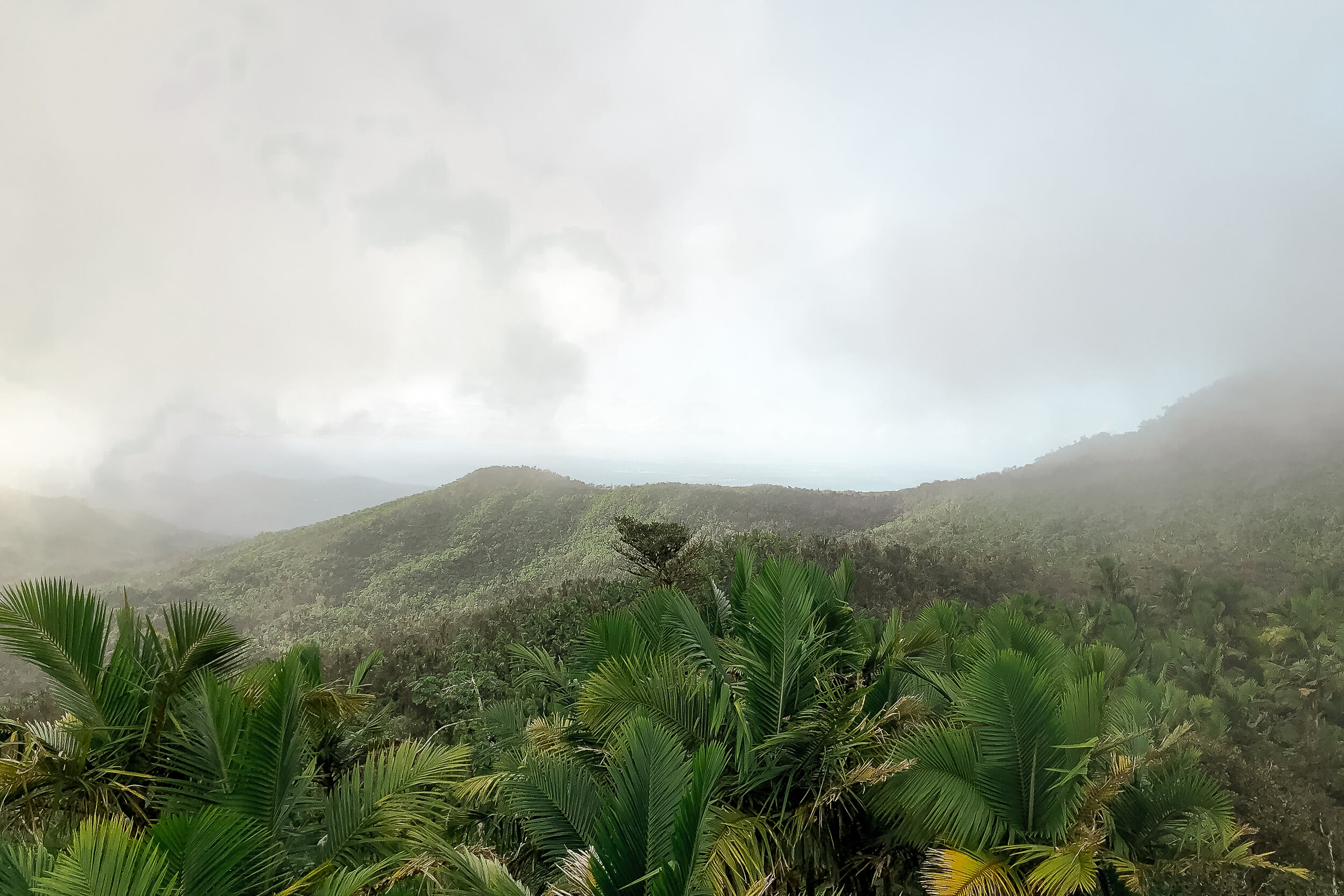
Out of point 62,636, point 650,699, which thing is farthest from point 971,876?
point 62,636

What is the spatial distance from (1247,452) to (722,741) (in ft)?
204

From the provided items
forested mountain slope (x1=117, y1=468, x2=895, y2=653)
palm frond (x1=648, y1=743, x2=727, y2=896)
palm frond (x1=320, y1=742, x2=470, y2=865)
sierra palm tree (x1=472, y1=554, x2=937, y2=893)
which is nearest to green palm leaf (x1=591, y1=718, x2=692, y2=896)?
palm frond (x1=648, y1=743, x2=727, y2=896)

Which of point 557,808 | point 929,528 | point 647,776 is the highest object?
point 647,776

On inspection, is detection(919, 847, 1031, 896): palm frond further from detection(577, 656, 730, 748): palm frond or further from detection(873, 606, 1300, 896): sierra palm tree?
detection(577, 656, 730, 748): palm frond

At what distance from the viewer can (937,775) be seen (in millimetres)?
3709

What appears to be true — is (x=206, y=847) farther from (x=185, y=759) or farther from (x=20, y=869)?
(x=185, y=759)

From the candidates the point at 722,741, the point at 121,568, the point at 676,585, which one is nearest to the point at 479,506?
the point at 121,568

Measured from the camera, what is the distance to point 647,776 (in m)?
2.28

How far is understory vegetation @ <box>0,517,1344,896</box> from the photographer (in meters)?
2.28

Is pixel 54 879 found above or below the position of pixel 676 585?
above

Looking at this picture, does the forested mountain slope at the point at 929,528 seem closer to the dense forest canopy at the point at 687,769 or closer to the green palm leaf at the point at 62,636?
the dense forest canopy at the point at 687,769

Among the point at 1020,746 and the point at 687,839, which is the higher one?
the point at 687,839

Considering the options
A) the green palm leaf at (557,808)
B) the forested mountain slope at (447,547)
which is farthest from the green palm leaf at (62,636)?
the forested mountain slope at (447,547)

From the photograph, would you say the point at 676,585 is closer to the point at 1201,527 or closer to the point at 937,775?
the point at 937,775
